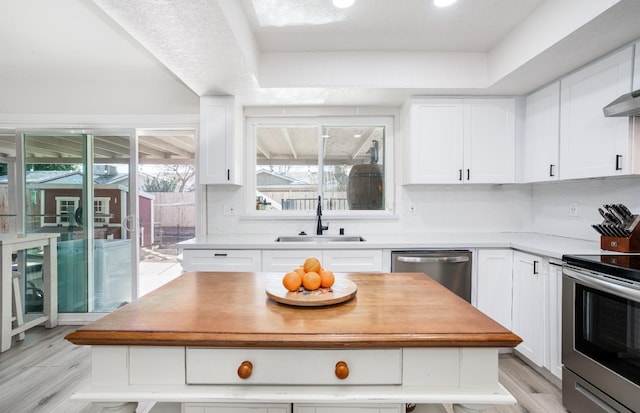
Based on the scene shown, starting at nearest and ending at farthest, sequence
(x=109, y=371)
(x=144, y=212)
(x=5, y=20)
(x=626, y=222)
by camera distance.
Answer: (x=109, y=371), (x=626, y=222), (x=5, y=20), (x=144, y=212)

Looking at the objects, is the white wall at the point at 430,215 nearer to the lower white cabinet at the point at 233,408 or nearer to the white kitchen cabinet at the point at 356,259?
the white kitchen cabinet at the point at 356,259

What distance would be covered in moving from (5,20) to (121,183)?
5.32 feet

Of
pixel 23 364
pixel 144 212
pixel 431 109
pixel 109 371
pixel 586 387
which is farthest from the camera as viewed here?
pixel 144 212

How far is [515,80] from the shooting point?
2643 mm

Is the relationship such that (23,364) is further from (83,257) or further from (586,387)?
(586,387)

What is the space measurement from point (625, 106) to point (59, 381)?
4.14 metres

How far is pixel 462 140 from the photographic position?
2992 mm

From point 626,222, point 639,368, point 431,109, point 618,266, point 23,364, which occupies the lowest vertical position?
point 23,364

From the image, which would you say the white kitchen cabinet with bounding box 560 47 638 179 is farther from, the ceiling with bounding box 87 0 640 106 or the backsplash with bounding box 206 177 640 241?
the backsplash with bounding box 206 177 640 241

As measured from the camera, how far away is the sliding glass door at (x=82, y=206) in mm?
3529

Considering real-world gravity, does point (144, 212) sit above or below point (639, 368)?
above

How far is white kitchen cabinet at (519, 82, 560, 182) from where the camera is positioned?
2570 mm

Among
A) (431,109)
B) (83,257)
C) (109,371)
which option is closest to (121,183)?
(83,257)

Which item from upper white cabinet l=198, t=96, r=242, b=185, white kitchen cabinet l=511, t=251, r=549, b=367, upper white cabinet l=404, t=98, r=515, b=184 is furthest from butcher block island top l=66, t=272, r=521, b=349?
upper white cabinet l=404, t=98, r=515, b=184
